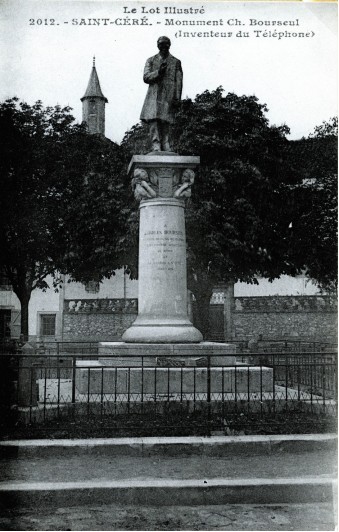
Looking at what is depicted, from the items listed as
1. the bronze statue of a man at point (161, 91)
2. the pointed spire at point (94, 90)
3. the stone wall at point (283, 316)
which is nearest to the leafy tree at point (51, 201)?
the bronze statue of a man at point (161, 91)

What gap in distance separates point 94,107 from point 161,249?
2034 inches

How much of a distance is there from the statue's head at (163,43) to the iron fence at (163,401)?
5836 millimetres

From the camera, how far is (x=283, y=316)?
3491 centimetres

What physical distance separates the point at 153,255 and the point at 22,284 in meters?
14.2

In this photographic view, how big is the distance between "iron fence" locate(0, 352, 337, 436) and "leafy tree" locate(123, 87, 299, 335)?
10607 mm

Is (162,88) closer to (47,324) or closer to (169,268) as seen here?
(169,268)

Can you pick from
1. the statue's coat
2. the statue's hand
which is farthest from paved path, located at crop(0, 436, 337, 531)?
the statue's hand

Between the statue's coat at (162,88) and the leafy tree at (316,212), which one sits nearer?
the statue's coat at (162,88)

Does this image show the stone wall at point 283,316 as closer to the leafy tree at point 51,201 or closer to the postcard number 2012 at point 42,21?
the leafy tree at point 51,201

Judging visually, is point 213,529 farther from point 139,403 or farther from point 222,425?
point 139,403

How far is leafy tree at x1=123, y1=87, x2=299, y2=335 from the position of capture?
70.2ft

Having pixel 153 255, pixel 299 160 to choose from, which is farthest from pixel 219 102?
pixel 153 255

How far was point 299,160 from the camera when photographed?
23.7m

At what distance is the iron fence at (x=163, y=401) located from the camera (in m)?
8.64
